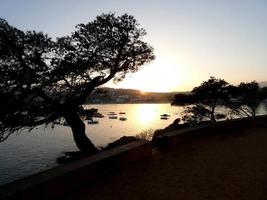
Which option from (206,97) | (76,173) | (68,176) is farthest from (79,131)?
(206,97)

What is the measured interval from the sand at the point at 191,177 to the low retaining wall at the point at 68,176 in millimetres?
250

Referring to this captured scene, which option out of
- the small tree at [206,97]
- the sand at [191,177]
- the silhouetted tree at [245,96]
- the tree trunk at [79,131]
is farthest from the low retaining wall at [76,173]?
the silhouetted tree at [245,96]

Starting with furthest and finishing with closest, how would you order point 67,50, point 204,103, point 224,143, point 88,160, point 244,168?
point 204,103 < point 67,50 < point 224,143 < point 244,168 < point 88,160

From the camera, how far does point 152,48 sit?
67.0 feet

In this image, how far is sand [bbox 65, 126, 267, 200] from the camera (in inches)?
261

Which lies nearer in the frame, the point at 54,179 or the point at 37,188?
the point at 37,188

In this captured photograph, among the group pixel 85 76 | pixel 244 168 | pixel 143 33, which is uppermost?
pixel 143 33

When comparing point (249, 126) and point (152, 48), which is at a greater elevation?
point (152, 48)

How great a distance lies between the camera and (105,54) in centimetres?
1902

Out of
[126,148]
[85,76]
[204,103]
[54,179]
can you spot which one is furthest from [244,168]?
[204,103]

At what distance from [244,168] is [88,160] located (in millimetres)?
4581

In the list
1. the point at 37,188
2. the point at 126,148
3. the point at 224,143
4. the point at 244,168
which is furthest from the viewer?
the point at 224,143

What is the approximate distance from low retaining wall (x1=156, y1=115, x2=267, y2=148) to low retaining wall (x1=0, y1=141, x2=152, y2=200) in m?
2.45

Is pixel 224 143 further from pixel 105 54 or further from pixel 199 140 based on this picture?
pixel 105 54
